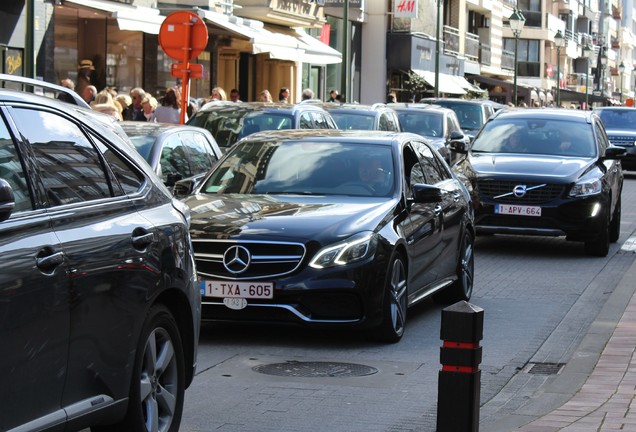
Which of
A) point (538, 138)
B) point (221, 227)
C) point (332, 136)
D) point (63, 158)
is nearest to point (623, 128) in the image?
point (538, 138)

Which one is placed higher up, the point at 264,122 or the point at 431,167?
the point at 264,122

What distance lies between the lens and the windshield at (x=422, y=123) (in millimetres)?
26172

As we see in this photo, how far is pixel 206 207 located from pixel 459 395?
15.6ft

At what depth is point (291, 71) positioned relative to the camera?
44.6m

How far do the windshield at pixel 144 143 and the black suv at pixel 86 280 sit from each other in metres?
6.46

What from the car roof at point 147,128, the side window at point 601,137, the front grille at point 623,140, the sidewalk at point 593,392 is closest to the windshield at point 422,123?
the side window at point 601,137

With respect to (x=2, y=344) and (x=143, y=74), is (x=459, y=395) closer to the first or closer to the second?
(x=2, y=344)

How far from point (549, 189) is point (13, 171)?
12115 mm

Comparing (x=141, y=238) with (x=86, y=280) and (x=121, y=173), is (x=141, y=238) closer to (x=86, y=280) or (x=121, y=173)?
(x=121, y=173)

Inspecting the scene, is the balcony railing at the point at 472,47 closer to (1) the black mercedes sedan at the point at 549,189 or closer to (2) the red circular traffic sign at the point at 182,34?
(2) the red circular traffic sign at the point at 182,34

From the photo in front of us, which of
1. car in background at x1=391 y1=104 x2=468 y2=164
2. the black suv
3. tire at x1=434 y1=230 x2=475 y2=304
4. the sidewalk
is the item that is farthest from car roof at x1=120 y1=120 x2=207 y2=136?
car in background at x1=391 y1=104 x2=468 y2=164

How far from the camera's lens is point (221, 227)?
9.99 m

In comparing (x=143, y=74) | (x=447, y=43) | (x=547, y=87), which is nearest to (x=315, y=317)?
(x=143, y=74)

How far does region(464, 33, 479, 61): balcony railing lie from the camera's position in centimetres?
7075
